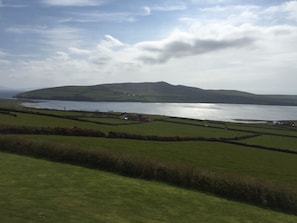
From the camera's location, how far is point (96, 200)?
15836mm

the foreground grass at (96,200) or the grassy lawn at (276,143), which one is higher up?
the foreground grass at (96,200)

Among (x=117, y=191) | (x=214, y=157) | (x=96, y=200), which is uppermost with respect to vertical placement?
(x=96, y=200)

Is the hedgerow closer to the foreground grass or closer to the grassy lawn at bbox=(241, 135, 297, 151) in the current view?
the foreground grass

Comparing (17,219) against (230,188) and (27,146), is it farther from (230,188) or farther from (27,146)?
(27,146)

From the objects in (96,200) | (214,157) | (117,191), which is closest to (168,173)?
(117,191)

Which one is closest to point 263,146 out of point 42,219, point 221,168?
point 221,168

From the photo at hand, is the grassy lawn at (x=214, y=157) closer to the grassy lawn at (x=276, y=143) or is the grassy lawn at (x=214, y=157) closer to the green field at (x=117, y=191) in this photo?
the green field at (x=117, y=191)

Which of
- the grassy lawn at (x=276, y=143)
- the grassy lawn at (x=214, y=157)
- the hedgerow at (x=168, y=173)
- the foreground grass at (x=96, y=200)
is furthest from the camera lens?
the grassy lawn at (x=276, y=143)

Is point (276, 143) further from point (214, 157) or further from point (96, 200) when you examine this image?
point (96, 200)

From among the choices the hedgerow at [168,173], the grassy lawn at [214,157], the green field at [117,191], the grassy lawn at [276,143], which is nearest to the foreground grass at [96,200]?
the green field at [117,191]

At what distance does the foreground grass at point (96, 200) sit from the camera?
A: 1284cm

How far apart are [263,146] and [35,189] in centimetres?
4516

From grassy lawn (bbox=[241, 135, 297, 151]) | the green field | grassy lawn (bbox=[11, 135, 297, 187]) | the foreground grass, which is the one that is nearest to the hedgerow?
the green field

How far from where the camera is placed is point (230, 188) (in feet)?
69.5
